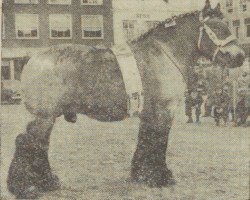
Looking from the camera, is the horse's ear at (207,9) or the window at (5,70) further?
the window at (5,70)

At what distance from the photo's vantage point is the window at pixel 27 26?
1.27m

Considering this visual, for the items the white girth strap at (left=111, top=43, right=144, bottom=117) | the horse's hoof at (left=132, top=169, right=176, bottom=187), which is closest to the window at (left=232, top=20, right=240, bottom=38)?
the white girth strap at (left=111, top=43, right=144, bottom=117)

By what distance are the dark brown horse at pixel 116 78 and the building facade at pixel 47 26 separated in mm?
53

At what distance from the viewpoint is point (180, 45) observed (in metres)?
1.23

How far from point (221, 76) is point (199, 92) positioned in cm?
8

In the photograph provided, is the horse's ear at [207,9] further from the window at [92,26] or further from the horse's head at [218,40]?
the window at [92,26]

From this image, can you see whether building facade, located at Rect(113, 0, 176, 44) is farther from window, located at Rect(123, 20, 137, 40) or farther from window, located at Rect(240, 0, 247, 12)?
window, located at Rect(240, 0, 247, 12)

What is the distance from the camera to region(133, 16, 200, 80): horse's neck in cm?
122

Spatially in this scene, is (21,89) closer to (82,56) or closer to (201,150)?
(82,56)

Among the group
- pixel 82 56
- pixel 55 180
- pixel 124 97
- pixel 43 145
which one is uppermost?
pixel 82 56

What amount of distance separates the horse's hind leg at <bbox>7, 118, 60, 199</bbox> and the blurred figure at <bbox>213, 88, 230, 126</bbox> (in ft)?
1.57

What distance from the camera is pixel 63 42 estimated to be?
1271 millimetres

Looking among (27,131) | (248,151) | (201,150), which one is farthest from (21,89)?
(248,151)

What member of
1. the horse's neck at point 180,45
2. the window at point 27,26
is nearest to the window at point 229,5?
the horse's neck at point 180,45
